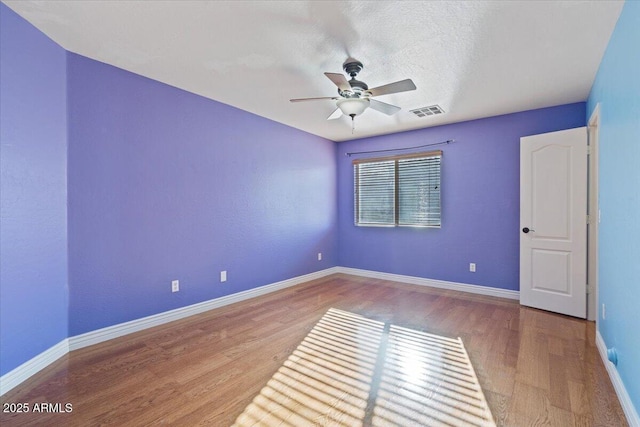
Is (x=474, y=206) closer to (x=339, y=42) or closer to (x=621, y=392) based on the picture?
(x=621, y=392)

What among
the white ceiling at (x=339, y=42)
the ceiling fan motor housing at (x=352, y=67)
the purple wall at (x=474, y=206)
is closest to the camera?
the white ceiling at (x=339, y=42)

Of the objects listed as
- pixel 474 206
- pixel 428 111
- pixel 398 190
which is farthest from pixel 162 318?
pixel 474 206

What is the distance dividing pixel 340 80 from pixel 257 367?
7.43ft

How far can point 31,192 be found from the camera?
2.09 m

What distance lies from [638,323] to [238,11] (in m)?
2.87

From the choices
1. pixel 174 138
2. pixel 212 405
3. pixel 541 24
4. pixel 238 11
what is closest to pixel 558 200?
pixel 541 24

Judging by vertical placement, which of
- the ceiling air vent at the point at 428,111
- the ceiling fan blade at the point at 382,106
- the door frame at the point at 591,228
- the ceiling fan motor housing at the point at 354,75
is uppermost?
the ceiling air vent at the point at 428,111

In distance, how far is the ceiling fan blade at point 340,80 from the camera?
2205 mm

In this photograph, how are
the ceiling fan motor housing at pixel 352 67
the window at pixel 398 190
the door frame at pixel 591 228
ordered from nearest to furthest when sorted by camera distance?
the ceiling fan motor housing at pixel 352 67 < the door frame at pixel 591 228 < the window at pixel 398 190

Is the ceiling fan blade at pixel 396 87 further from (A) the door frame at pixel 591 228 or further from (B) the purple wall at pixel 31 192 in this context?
(B) the purple wall at pixel 31 192

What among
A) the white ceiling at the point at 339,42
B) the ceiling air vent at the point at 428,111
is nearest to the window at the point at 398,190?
the ceiling air vent at the point at 428,111

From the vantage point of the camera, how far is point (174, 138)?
3111mm

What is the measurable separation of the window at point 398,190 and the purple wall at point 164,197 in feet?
4.51

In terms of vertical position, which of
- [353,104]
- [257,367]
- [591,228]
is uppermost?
[353,104]
